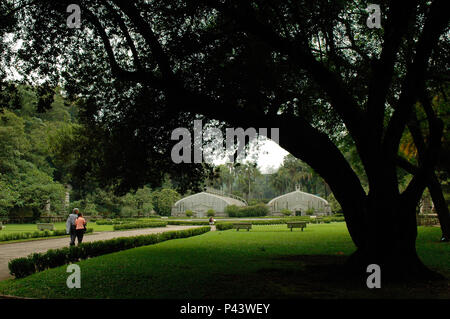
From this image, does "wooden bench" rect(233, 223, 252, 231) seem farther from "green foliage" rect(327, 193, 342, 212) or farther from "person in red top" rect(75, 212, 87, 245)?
"green foliage" rect(327, 193, 342, 212)

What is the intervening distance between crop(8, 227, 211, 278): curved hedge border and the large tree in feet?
8.87

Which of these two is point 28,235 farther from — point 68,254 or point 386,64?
point 386,64

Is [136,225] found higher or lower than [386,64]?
lower

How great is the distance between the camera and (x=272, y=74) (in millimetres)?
10680

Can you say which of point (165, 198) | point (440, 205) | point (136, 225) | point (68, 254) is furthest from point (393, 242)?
point (165, 198)

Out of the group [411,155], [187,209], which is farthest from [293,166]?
[411,155]

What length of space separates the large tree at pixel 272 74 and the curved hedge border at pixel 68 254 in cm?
270

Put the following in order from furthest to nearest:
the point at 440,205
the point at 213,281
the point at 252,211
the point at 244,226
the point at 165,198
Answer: the point at 252,211
the point at 165,198
the point at 244,226
the point at 440,205
the point at 213,281

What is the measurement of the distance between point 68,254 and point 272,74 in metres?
8.33

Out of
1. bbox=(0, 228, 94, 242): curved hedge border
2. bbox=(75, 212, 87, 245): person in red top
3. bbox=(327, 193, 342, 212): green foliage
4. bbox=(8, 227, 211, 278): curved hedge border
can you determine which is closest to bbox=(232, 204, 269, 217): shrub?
bbox=(327, 193, 342, 212): green foliage

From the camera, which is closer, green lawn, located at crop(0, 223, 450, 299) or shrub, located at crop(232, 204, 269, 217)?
green lawn, located at crop(0, 223, 450, 299)

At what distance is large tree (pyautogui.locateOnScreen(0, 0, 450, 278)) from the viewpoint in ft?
25.7

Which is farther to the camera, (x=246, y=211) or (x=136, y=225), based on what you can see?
(x=246, y=211)

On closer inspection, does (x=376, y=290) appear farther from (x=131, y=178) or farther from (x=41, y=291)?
(x=131, y=178)
